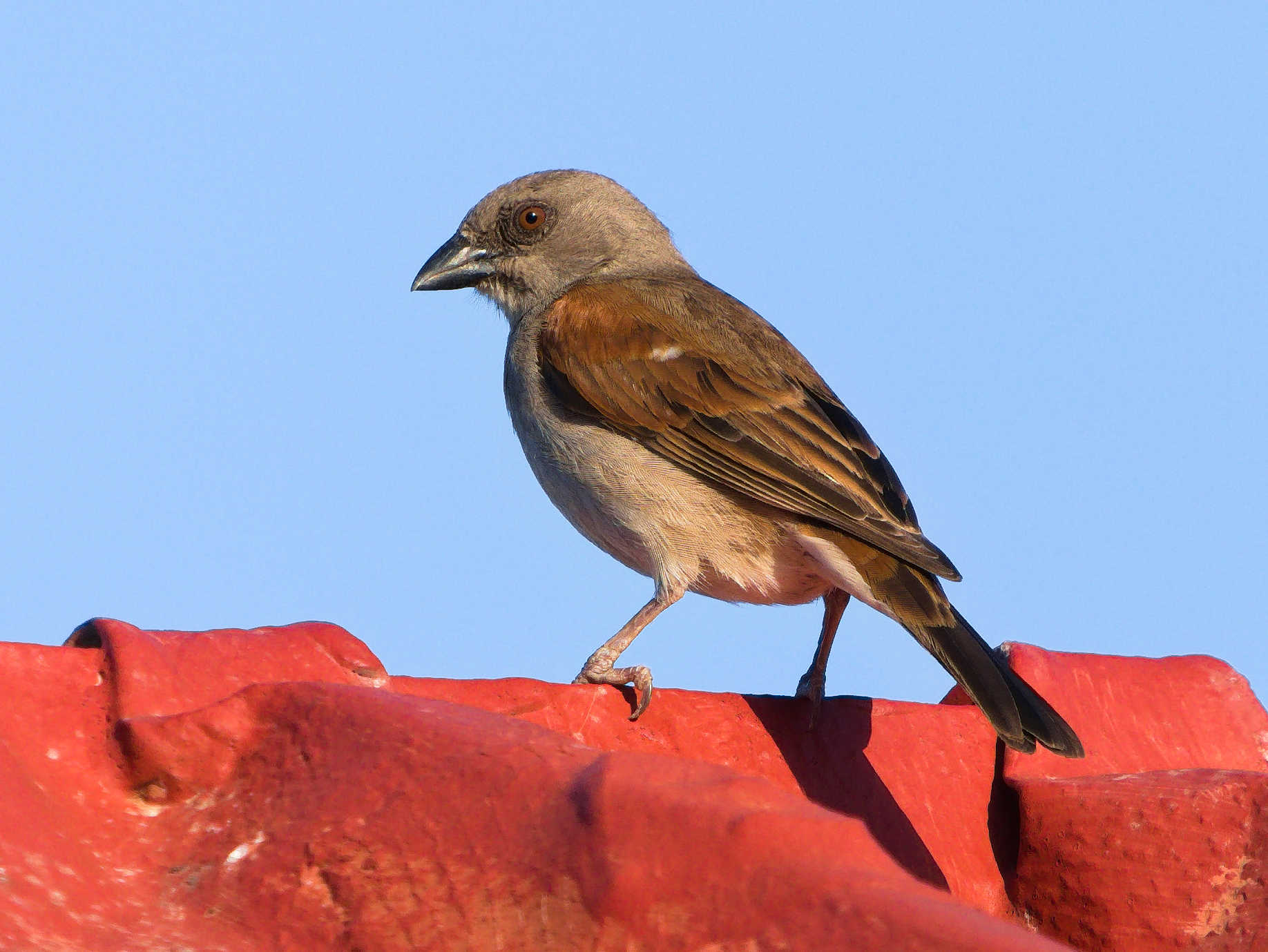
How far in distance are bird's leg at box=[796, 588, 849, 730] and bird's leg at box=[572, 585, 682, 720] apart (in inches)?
19.3

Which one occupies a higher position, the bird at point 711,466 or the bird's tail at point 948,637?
the bird at point 711,466

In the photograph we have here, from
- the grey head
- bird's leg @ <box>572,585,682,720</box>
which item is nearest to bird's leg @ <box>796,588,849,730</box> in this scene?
bird's leg @ <box>572,585,682,720</box>

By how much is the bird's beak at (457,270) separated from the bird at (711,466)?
2.18ft

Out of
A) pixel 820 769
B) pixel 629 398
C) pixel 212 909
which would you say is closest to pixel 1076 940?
pixel 820 769

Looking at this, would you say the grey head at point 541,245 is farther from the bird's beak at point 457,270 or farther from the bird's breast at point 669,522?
the bird's breast at point 669,522

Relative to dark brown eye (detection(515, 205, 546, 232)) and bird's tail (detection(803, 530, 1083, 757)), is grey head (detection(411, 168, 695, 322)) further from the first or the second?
bird's tail (detection(803, 530, 1083, 757))

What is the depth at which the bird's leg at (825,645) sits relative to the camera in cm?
472

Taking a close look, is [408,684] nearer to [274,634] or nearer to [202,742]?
[274,634]

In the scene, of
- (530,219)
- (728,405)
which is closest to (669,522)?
(728,405)

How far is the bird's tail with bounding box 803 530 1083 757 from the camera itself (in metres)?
3.59

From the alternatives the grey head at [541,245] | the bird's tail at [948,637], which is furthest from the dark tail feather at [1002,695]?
the grey head at [541,245]

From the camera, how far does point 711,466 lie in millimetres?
4957

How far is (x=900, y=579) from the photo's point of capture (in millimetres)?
4582

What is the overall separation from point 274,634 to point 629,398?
Answer: 233 cm
